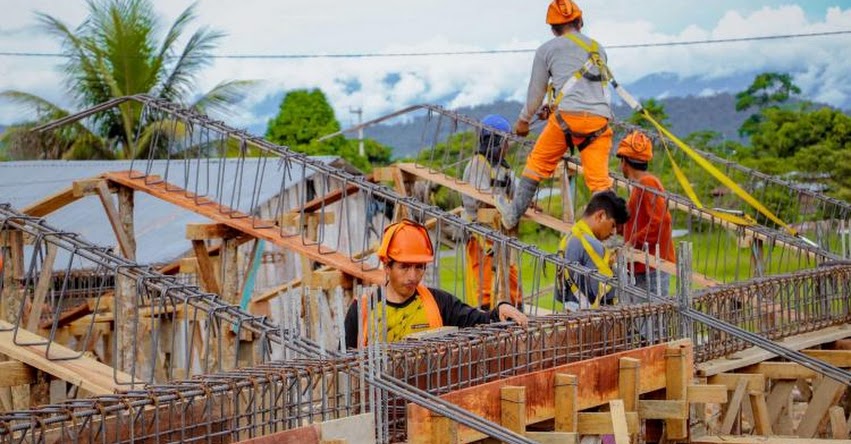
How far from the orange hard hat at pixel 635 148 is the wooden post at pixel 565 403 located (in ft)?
15.9

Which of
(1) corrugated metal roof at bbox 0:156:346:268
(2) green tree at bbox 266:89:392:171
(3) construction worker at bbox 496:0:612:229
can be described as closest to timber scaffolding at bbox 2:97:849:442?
(3) construction worker at bbox 496:0:612:229

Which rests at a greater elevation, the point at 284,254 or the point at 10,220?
the point at 10,220

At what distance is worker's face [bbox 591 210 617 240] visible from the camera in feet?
31.9

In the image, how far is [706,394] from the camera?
8.68 meters

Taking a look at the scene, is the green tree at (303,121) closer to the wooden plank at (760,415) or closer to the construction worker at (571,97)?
the construction worker at (571,97)

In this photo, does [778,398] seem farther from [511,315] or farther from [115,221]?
[115,221]

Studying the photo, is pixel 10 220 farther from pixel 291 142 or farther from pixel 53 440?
pixel 291 142

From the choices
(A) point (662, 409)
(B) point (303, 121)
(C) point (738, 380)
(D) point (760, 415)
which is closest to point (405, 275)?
(A) point (662, 409)

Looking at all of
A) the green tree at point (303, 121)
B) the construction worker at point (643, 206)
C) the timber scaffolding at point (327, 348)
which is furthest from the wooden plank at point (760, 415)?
the green tree at point (303, 121)

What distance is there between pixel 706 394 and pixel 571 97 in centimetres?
346

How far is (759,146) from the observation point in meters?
37.2

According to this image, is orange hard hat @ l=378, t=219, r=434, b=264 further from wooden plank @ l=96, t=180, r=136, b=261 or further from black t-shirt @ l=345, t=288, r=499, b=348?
wooden plank @ l=96, t=180, r=136, b=261

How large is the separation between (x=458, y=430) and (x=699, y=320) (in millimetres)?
3007

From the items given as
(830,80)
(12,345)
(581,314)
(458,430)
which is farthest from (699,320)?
(830,80)
